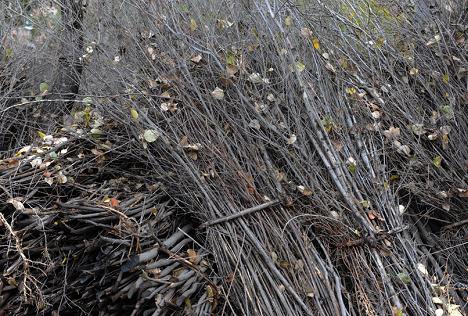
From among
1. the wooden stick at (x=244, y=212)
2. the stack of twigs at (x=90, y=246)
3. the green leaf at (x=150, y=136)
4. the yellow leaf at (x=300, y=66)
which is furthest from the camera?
the yellow leaf at (x=300, y=66)

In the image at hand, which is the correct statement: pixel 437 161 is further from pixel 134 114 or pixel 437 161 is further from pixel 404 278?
pixel 134 114

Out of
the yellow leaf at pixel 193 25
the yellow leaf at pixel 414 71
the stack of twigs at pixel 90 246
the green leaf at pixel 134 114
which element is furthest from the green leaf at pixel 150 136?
the yellow leaf at pixel 414 71

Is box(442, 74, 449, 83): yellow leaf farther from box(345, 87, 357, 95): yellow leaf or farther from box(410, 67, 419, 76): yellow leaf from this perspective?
box(345, 87, 357, 95): yellow leaf

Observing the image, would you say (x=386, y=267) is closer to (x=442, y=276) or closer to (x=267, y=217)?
(x=442, y=276)

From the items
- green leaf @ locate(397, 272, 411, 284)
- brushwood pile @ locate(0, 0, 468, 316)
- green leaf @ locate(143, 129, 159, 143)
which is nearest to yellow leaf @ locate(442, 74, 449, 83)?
brushwood pile @ locate(0, 0, 468, 316)

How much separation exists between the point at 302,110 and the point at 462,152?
3.14 feet

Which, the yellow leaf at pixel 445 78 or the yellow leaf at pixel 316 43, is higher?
the yellow leaf at pixel 316 43

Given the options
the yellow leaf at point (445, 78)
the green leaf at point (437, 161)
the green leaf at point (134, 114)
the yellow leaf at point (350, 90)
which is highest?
the green leaf at point (134, 114)

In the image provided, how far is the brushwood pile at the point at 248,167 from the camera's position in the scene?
2828mm

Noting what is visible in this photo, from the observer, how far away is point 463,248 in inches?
124

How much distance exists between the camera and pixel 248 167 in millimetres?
3135

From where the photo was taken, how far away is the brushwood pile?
2.83 meters

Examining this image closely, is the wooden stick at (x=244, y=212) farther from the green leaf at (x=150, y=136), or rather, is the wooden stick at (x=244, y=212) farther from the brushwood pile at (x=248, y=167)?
the green leaf at (x=150, y=136)

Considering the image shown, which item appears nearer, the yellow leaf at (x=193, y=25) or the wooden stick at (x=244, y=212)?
the wooden stick at (x=244, y=212)
